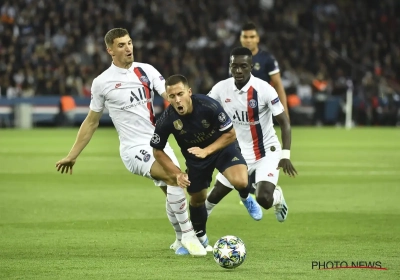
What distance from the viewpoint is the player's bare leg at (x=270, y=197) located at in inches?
417

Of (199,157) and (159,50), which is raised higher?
(199,157)

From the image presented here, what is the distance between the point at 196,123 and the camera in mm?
9078

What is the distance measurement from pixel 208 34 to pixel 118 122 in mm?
26766

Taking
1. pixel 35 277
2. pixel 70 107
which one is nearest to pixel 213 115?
pixel 35 277

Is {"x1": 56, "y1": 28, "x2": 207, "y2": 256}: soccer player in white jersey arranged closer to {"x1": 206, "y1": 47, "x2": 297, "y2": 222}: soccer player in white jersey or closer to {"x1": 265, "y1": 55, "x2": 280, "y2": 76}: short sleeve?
{"x1": 206, "y1": 47, "x2": 297, "y2": 222}: soccer player in white jersey

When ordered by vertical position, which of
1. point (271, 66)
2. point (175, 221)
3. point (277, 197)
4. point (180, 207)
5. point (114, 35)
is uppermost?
point (114, 35)

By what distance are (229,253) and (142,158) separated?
2.10 m

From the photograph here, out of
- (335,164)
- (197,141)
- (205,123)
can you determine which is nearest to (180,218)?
(197,141)

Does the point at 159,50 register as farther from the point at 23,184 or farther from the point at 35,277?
the point at 35,277

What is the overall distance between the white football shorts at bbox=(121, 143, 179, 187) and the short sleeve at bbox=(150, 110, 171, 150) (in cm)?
52

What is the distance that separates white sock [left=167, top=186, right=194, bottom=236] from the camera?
30.5 ft

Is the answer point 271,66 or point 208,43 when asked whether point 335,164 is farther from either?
point 208,43

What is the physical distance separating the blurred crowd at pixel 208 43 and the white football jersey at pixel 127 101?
22604 millimetres

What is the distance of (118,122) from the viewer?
404 inches
